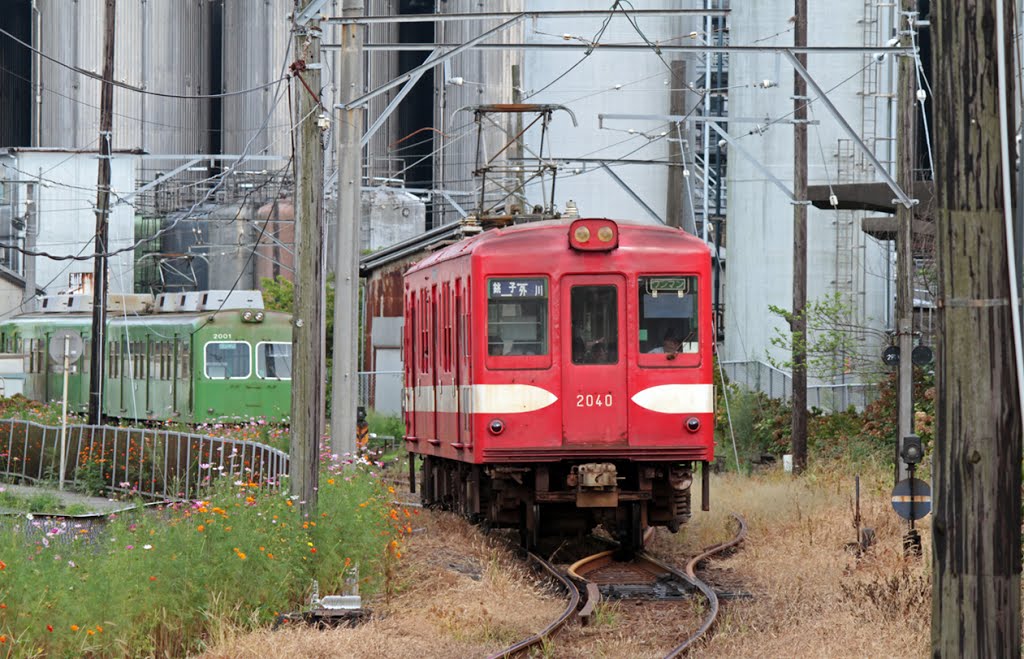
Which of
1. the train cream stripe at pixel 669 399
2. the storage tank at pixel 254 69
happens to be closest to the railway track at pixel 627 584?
the train cream stripe at pixel 669 399

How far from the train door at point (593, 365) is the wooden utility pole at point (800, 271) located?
9.86 metres

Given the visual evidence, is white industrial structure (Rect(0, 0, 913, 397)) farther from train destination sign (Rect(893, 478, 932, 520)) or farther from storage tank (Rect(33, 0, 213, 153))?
train destination sign (Rect(893, 478, 932, 520))

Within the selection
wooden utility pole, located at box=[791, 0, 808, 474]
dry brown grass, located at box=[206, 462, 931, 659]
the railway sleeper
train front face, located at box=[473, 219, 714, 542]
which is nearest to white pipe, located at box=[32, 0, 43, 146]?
wooden utility pole, located at box=[791, 0, 808, 474]

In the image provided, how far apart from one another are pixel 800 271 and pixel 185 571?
1660cm

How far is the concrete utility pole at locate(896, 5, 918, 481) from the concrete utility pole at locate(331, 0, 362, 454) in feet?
21.9

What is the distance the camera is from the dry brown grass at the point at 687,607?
35.1ft

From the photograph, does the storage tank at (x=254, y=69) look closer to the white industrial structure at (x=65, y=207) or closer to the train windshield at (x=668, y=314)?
the white industrial structure at (x=65, y=207)

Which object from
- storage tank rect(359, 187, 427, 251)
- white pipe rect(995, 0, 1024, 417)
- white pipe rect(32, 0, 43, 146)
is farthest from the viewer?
storage tank rect(359, 187, 427, 251)

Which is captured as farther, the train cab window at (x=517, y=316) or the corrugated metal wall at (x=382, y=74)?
the corrugated metal wall at (x=382, y=74)

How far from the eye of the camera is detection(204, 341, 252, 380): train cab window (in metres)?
33.2

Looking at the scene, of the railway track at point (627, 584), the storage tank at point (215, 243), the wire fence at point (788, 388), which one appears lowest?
the railway track at point (627, 584)

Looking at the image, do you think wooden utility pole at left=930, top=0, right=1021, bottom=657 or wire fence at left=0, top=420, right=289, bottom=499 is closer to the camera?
wooden utility pole at left=930, top=0, right=1021, bottom=657

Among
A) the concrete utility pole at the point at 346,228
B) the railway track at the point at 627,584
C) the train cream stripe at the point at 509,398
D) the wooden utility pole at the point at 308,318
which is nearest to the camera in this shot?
the railway track at the point at 627,584

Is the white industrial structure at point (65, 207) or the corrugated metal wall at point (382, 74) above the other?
the corrugated metal wall at point (382, 74)
